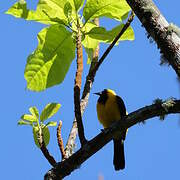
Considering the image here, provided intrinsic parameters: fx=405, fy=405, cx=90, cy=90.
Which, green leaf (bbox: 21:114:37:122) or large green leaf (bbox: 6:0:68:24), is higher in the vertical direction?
large green leaf (bbox: 6:0:68:24)

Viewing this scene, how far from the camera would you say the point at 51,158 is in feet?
7.48

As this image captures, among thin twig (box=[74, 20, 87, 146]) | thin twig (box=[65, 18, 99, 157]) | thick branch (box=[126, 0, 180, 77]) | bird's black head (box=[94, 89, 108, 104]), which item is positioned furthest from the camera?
bird's black head (box=[94, 89, 108, 104])

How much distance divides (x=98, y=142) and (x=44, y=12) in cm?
111

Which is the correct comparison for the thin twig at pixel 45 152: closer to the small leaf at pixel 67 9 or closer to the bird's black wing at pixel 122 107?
the small leaf at pixel 67 9

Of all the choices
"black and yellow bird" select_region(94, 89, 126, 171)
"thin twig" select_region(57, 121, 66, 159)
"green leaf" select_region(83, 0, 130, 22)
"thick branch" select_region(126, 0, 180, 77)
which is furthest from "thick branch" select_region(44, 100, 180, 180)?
"black and yellow bird" select_region(94, 89, 126, 171)

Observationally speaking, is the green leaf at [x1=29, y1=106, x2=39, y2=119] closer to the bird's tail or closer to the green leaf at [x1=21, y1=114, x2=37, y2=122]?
the green leaf at [x1=21, y1=114, x2=37, y2=122]

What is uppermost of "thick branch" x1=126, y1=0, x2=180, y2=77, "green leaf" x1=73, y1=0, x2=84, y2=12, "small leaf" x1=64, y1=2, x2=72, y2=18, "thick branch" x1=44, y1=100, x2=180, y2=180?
"green leaf" x1=73, y1=0, x2=84, y2=12

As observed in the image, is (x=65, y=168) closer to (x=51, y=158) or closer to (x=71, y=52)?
(x=51, y=158)

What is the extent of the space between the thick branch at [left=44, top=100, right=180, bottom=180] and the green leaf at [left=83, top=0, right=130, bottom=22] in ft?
3.10

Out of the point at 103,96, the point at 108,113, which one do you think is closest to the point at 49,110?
the point at 108,113

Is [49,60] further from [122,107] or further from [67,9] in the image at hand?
[122,107]

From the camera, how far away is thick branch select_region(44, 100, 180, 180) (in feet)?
7.30

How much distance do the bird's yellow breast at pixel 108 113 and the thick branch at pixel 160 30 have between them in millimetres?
3216

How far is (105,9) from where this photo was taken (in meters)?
2.94
